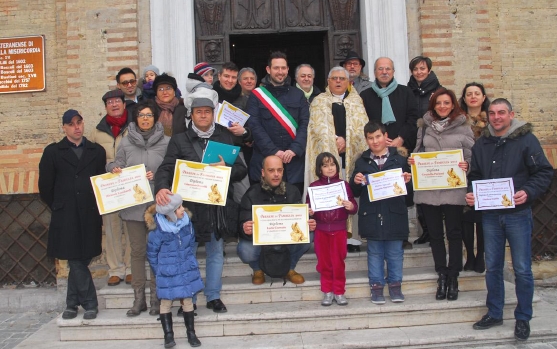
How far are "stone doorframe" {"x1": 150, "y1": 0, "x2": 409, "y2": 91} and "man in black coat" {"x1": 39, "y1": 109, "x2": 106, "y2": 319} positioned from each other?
2.33 m

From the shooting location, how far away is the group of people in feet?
15.4

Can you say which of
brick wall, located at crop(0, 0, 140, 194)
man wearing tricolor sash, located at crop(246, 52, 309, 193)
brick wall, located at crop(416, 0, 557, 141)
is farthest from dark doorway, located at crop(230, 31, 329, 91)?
man wearing tricolor sash, located at crop(246, 52, 309, 193)

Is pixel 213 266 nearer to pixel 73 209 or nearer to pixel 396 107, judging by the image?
pixel 73 209

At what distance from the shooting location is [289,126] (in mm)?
5734

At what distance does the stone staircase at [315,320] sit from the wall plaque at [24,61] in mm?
3656

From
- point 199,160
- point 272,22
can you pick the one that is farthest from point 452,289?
point 272,22

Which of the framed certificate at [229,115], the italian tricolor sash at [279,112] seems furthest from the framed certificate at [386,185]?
the framed certificate at [229,115]

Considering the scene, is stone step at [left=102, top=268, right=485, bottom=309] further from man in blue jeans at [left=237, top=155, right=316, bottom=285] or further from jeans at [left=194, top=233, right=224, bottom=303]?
jeans at [left=194, top=233, right=224, bottom=303]

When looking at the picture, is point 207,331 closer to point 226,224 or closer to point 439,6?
point 226,224

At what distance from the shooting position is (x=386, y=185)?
5.05 m

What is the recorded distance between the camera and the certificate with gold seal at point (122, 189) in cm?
500

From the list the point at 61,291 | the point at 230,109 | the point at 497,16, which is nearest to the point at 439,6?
the point at 497,16

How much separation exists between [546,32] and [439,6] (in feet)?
5.67

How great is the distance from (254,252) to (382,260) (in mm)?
1301
